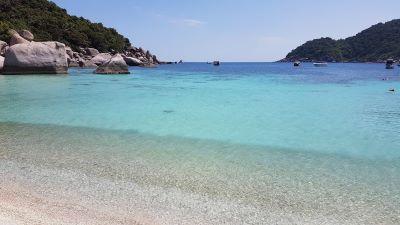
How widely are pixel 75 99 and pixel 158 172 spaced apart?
13234mm

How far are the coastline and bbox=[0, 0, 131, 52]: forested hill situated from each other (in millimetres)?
62238

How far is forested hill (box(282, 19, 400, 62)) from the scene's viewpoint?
501 feet

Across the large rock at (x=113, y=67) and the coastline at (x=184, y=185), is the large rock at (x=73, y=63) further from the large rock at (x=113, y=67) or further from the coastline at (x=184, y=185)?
the coastline at (x=184, y=185)

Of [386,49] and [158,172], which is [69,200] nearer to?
[158,172]

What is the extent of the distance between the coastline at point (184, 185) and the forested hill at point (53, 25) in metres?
62.2

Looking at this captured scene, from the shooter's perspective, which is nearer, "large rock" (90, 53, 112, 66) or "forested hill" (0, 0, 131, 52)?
"large rock" (90, 53, 112, 66)

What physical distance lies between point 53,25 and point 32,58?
138 feet

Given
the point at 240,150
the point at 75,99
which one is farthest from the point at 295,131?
the point at 75,99

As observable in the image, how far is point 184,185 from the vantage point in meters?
6.44

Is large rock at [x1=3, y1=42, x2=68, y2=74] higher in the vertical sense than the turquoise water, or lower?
higher

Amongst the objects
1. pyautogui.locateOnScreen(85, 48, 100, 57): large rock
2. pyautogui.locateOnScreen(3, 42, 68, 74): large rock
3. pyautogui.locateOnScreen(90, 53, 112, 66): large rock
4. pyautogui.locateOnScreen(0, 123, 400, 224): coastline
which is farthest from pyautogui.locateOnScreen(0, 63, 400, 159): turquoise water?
pyautogui.locateOnScreen(85, 48, 100, 57): large rock

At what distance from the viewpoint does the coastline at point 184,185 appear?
5.25m

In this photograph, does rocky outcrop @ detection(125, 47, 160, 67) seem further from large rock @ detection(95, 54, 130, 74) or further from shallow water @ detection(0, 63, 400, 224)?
shallow water @ detection(0, 63, 400, 224)

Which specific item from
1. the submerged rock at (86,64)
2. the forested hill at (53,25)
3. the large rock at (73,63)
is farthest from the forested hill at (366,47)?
the large rock at (73,63)
